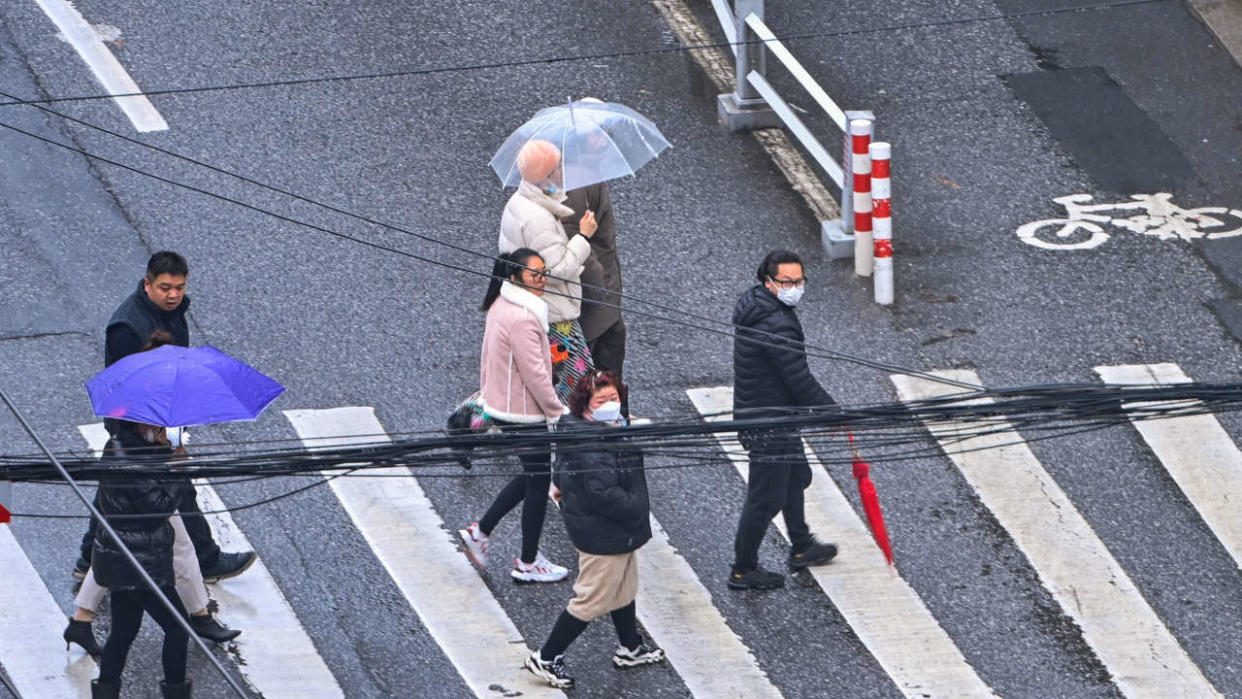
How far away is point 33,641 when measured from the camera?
29.8ft

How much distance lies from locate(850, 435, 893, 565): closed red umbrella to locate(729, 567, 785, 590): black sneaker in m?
0.57

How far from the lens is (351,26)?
15.3m

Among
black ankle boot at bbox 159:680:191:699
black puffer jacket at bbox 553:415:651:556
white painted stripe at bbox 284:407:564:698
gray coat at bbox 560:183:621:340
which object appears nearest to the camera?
black puffer jacket at bbox 553:415:651:556

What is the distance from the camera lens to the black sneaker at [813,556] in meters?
9.84

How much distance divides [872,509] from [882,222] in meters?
2.81

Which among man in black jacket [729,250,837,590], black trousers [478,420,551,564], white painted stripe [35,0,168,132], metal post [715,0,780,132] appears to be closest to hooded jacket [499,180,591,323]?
black trousers [478,420,551,564]

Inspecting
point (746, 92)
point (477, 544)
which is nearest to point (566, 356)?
point (477, 544)

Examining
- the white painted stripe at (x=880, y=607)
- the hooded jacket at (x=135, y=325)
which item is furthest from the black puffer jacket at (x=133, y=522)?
the white painted stripe at (x=880, y=607)

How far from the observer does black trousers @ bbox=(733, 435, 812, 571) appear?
370 inches

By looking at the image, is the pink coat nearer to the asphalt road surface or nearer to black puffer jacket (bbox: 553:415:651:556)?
black puffer jacket (bbox: 553:415:651:556)

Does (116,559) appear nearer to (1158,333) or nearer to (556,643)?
(556,643)

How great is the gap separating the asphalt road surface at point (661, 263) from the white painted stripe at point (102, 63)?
0.31 ft

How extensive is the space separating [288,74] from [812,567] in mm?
6653

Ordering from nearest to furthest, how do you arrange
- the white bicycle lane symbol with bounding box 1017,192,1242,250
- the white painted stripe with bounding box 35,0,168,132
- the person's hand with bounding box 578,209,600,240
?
the person's hand with bounding box 578,209,600,240 → the white bicycle lane symbol with bounding box 1017,192,1242,250 → the white painted stripe with bounding box 35,0,168,132
